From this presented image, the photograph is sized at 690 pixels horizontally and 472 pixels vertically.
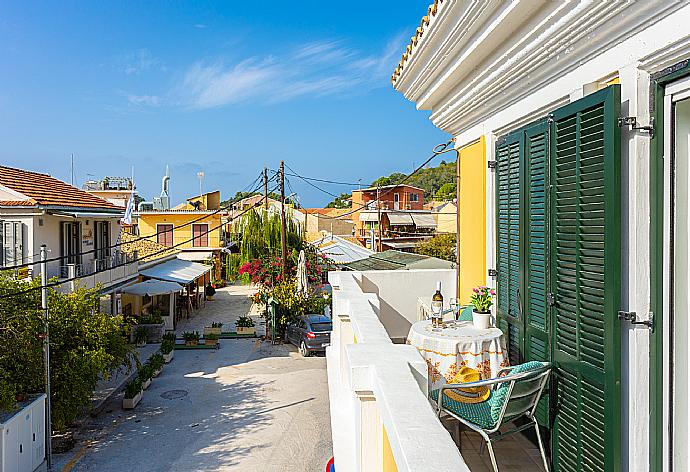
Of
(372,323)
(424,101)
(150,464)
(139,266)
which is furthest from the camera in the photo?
(139,266)

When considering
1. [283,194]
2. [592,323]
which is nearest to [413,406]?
[592,323]

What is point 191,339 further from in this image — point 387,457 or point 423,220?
point 423,220

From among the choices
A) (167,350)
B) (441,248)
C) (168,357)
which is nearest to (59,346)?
(167,350)

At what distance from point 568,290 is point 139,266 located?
24.5 metres

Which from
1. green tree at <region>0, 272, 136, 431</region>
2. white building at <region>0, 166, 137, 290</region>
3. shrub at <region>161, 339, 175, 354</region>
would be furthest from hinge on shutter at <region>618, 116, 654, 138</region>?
shrub at <region>161, 339, 175, 354</region>

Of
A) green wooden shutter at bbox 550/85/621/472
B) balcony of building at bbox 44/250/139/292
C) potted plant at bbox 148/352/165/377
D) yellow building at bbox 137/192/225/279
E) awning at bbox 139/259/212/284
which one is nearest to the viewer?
green wooden shutter at bbox 550/85/621/472

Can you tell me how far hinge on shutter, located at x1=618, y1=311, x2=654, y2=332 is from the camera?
7.91 ft

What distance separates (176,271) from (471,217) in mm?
23830

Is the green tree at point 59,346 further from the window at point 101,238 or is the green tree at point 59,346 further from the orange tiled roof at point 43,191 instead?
the window at point 101,238

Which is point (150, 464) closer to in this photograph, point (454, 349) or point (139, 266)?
point (454, 349)

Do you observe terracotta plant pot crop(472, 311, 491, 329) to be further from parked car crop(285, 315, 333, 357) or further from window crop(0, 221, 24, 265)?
window crop(0, 221, 24, 265)

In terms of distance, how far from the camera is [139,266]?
25.1 meters

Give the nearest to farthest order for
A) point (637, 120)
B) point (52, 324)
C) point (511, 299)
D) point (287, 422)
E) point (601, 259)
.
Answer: point (637, 120) < point (601, 259) < point (511, 299) < point (52, 324) < point (287, 422)

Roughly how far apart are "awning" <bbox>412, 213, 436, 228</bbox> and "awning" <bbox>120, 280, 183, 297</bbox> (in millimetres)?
24494
